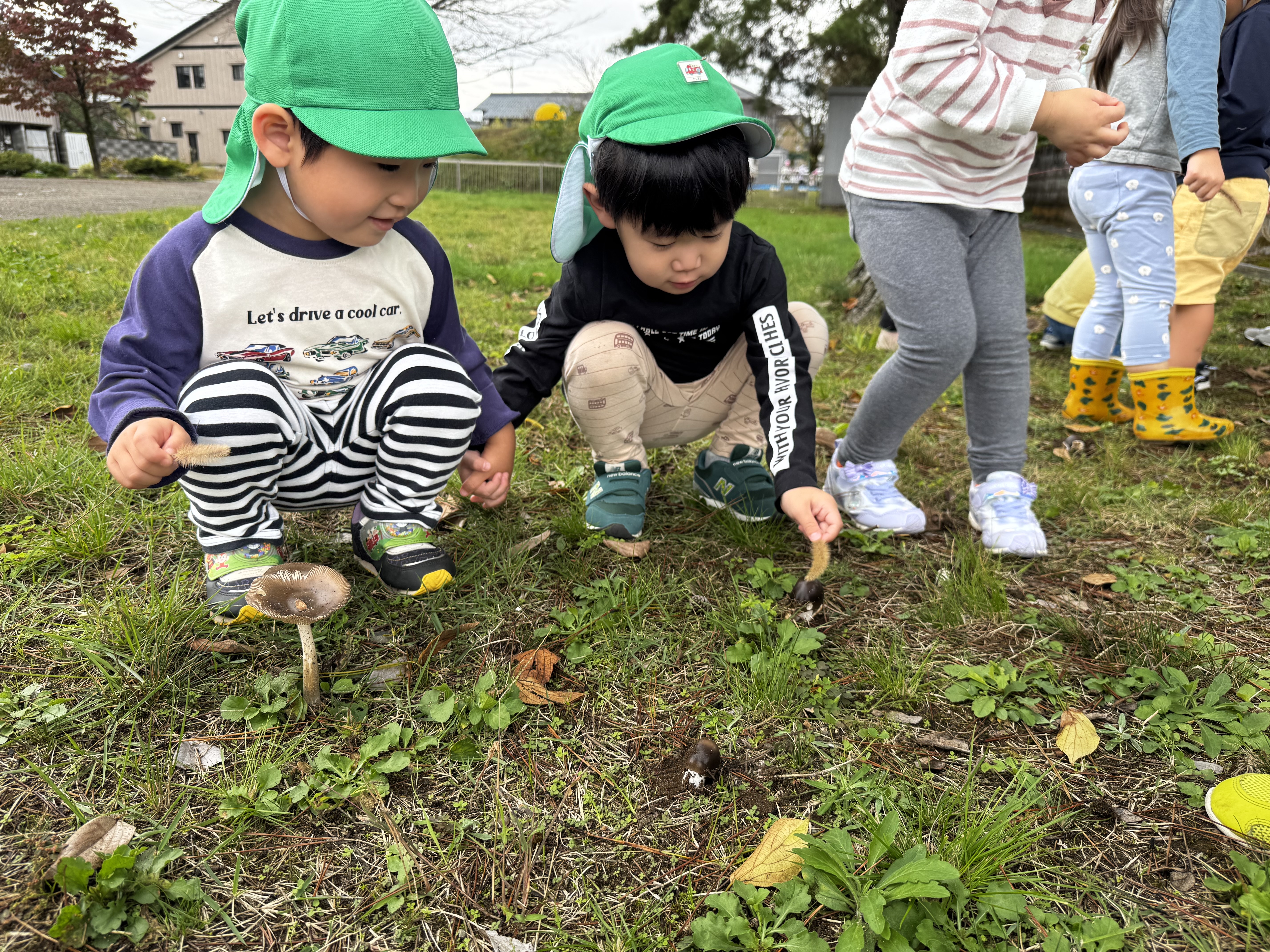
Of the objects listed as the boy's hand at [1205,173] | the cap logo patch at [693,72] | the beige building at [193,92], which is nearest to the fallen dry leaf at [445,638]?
the cap logo patch at [693,72]

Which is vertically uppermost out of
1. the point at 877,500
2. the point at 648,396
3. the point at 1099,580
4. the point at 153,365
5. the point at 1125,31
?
the point at 1125,31

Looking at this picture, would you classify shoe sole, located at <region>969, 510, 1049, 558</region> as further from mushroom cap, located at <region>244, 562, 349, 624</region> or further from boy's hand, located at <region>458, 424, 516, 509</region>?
mushroom cap, located at <region>244, 562, 349, 624</region>

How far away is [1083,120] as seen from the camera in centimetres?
198

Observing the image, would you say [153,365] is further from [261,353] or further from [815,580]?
[815,580]

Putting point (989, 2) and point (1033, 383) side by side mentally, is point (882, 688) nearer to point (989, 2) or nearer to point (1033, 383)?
point (989, 2)

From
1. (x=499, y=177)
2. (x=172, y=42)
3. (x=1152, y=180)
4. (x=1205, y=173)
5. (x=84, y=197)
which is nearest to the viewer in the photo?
(x=1205, y=173)

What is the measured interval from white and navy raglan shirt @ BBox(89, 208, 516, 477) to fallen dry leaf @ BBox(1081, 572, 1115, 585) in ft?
6.33

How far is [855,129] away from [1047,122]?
0.63m

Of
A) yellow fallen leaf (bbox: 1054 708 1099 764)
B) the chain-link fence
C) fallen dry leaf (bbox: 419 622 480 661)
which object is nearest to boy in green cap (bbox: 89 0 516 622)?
fallen dry leaf (bbox: 419 622 480 661)

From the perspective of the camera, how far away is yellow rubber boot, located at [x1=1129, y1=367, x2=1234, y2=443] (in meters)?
3.22

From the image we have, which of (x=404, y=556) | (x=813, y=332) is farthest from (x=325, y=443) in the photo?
(x=813, y=332)

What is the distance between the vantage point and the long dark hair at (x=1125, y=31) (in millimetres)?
2932

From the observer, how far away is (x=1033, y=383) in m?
4.27

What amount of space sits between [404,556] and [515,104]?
60853mm
